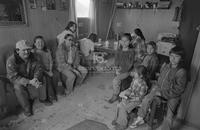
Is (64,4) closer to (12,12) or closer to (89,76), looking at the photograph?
(12,12)

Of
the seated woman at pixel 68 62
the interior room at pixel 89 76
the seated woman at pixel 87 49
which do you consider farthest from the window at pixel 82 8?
the seated woman at pixel 68 62

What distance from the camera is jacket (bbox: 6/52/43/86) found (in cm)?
209

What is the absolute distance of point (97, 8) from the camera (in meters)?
4.37

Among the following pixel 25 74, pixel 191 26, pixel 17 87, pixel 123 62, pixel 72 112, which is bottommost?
pixel 72 112

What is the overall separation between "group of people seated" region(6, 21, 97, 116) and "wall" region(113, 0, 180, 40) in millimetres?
1929

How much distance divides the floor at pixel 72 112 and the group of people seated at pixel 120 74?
0.40ft

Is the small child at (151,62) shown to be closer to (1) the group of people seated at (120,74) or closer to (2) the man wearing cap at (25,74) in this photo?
(1) the group of people seated at (120,74)

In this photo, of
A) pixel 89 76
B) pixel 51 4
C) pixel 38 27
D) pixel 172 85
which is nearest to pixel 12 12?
pixel 38 27

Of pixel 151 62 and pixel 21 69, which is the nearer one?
pixel 21 69

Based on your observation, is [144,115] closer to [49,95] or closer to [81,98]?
[81,98]

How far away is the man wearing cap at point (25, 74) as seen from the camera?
210 cm

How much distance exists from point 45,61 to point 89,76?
3.94 feet

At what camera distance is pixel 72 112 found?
2.26 metres

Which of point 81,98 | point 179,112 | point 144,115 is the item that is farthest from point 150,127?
point 81,98
